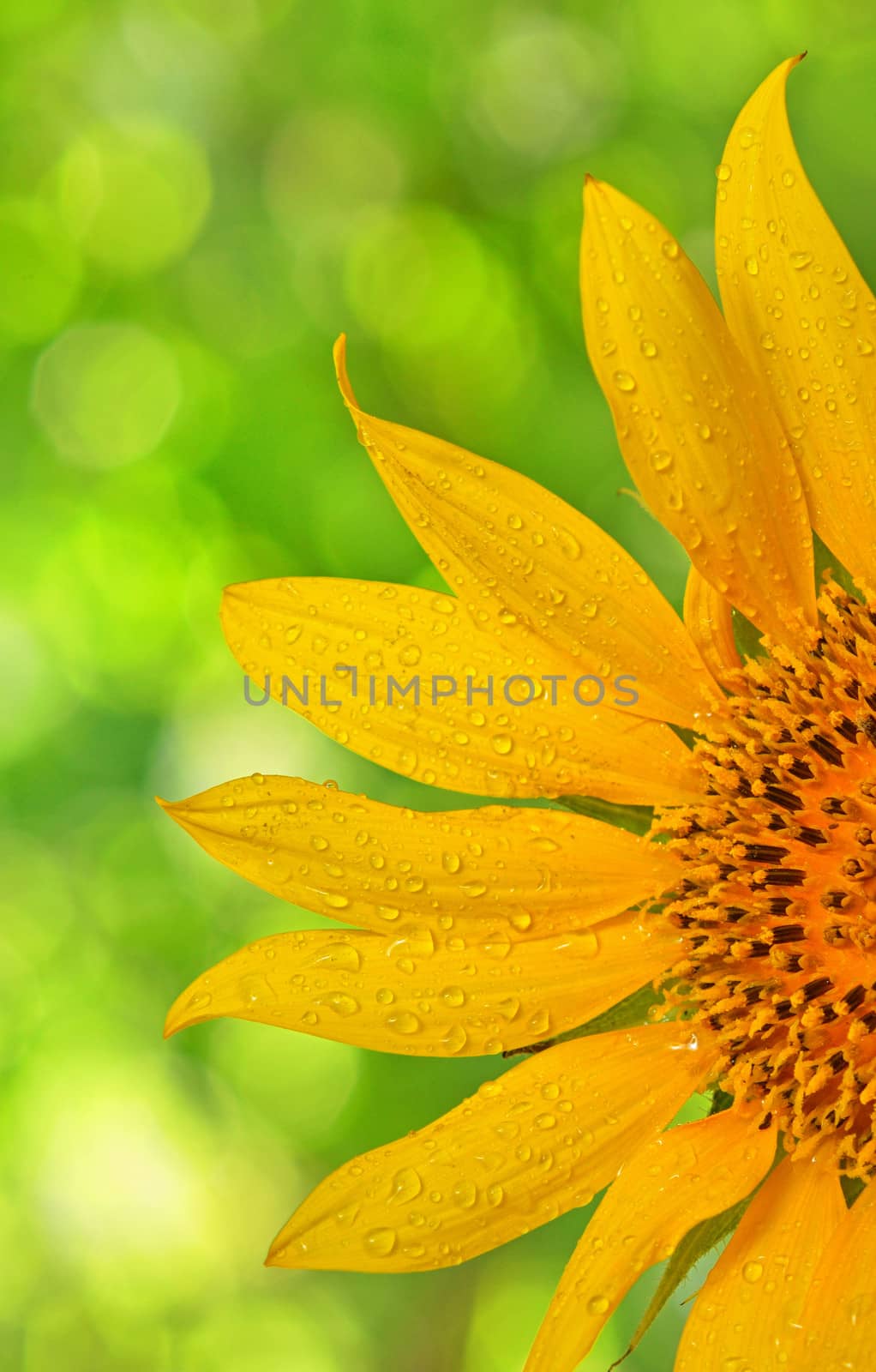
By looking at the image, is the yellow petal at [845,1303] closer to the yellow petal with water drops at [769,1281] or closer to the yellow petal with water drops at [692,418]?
the yellow petal with water drops at [769,1281]

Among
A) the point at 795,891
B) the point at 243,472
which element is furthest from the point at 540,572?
the point at 243,472

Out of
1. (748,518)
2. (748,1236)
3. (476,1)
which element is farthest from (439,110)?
(748,1236)

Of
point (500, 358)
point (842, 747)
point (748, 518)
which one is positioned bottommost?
point (842, 747)

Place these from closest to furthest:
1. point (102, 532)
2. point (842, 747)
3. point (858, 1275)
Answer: point (858, 1275), point (842, 747), point (102, 532)

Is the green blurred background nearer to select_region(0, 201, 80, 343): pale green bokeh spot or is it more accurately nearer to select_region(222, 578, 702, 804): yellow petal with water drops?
select_region(0, 201, 80, 343): pale green bokeh spot

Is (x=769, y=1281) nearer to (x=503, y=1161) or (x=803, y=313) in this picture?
(x=503, y=1161)

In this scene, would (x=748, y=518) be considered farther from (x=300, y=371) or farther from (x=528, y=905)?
(x=300, y=371)

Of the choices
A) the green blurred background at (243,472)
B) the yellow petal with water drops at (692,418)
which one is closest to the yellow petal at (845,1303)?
the yellow petal with water drops at (692,418)

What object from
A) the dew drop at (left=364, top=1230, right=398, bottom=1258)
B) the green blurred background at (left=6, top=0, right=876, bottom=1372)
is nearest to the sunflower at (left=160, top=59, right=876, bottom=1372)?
the dew drop at (left=364, top=1230, right=398, bottom=1258)
